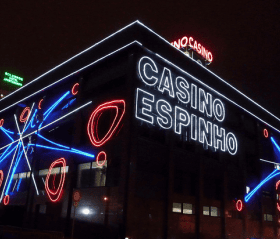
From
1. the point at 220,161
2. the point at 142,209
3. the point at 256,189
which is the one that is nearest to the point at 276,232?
the point at 256,189

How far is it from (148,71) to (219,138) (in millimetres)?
10820

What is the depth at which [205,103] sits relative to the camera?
31.9 m

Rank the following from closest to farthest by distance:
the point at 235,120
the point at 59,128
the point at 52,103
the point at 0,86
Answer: the point at 59,128
the point at 52,103
the point at 235,120
the point at 0,86

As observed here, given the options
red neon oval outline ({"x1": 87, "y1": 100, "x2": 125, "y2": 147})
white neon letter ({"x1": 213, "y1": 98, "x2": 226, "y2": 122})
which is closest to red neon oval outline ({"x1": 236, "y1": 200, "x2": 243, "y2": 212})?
white neon letter ({"x1": 213, "y1": 98, "x2": 226, "y2": 122})

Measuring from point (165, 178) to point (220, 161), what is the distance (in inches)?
339

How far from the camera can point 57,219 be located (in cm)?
2630

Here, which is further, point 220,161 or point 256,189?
point 256,189

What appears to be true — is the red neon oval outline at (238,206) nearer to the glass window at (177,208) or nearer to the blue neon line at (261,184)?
the blue neon line at (261,184)

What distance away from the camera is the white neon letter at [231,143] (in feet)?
108

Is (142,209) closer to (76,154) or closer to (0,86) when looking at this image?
(76,154)

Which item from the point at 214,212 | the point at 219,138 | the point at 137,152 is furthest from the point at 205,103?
the point at 137,152

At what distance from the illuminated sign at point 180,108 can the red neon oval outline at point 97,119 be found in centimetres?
149

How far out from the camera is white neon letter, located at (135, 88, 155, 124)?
24748 mm

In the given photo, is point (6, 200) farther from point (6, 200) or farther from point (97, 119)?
point (97, 119)
